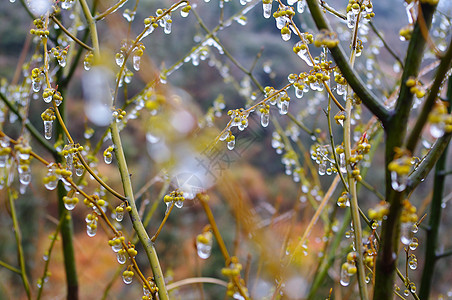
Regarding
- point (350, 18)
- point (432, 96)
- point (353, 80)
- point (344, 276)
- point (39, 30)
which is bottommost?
point (344, 276)

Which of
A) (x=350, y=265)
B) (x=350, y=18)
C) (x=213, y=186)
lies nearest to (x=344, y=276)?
(x=350, y=265)

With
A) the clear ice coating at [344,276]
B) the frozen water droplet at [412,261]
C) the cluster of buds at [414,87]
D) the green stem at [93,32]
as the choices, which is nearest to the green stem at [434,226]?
the frozen water droplet at [412,261]

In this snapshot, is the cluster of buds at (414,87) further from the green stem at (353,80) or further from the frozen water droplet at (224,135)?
the frozen water droplet at (224,135)

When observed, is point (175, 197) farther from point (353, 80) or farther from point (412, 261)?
point (412, 261)

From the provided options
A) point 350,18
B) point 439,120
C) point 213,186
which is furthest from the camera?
point 213,186

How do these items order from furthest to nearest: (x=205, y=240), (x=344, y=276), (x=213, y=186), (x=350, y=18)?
(x=213, y=186) < (x=350, y=18) < (x=344, y=276) < (x=205, y=240)

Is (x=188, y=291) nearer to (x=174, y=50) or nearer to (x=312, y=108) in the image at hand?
(x=312, y=108)

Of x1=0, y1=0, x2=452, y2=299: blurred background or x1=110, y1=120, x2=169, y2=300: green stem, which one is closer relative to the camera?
x1=110, y1=120, x2=169, y2=300: green stem

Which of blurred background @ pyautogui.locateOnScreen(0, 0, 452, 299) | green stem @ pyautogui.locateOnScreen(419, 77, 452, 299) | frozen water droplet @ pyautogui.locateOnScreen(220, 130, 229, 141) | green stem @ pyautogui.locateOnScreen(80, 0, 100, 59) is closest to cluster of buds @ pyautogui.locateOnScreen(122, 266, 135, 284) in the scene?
frozen water droplet @ pyautogui.locateOnScreen(220, 130, 229, 141)

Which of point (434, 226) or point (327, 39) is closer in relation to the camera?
point (327, 39)

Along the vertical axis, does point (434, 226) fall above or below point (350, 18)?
below

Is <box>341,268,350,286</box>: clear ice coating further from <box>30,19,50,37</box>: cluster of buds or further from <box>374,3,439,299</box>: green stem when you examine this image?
<box>30,19,50,37</box>: cluster of buds
